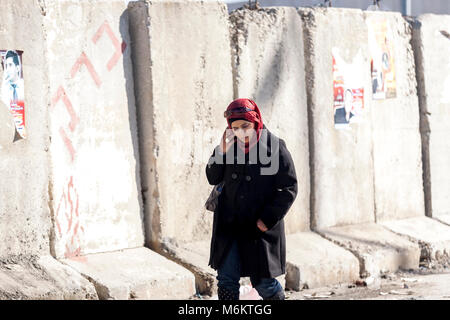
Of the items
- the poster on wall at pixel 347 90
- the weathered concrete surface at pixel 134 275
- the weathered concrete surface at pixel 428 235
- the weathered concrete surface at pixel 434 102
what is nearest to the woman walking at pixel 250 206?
the weathered concrete surface at pixel 134 275

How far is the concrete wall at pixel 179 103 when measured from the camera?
751 cm

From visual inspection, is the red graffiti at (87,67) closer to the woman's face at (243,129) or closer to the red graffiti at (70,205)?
the red graffiti at (70,205)

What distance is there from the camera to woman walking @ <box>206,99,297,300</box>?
5.62 metres

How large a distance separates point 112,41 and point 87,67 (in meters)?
0.34

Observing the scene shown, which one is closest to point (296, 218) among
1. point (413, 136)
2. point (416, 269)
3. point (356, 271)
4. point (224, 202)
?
point (356, 271)

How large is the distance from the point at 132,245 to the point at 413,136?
147 inches

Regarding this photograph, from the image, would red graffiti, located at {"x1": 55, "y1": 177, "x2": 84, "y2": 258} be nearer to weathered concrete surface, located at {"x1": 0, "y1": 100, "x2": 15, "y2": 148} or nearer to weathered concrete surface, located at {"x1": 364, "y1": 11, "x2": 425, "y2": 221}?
weathered concrete surface, located at {"x1": 0, "y1": 100, "x2": 15, "y2": 148}

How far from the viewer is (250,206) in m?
5.68

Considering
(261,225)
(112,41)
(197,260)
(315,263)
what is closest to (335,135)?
(315,263)

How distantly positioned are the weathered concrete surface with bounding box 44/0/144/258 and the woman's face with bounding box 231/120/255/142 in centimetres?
188

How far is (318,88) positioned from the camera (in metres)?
8.77

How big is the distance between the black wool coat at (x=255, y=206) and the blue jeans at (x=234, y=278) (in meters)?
0.03

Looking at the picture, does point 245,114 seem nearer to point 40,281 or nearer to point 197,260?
point 40,281

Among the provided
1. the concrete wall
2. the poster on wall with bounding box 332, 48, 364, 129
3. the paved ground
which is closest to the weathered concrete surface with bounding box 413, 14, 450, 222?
the poster on wall with bounding box 332, 48, 364, 129
